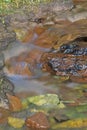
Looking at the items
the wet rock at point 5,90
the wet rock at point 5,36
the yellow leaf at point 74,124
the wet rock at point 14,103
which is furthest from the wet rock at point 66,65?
the yellow leaf at point 74,124

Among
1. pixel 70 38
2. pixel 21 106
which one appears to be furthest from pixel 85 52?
pixel 21 106

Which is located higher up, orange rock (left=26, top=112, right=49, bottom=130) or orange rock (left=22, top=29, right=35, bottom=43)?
orange rock (left=22, top=29, right=35, bottom=43)

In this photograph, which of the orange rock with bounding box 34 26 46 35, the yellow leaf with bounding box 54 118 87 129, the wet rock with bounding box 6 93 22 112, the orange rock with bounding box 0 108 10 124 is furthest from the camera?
the orange rock with bounding box 34 26 46 35

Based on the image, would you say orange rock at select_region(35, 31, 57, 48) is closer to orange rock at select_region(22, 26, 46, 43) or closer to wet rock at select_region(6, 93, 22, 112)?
orange rock at select_region(22, 26, 46, 43)

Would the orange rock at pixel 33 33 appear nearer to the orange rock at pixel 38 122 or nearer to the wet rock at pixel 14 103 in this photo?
the wet rock at pixel 14 103

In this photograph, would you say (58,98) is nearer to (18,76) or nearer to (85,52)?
(18,76)

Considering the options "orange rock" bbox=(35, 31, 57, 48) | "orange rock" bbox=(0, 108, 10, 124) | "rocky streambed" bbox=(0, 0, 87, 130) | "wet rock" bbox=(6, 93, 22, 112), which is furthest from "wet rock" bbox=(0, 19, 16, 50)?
"orange rock" bbox=(0, 108, 10, 124)
